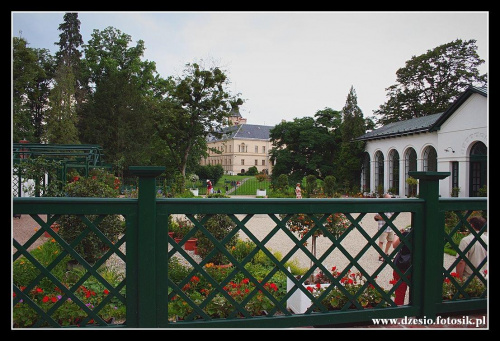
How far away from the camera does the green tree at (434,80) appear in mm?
38562

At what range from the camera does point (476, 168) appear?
2103 centimetres

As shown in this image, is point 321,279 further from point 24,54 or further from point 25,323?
point 24,54

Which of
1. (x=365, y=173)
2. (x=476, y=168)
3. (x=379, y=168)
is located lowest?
(x=365, y=173)

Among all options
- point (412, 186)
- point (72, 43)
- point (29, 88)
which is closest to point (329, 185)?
point (412, 186)

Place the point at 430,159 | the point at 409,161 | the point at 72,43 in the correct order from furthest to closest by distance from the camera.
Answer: the point at 72,43 → the point at 409,161 → the point at 430,159

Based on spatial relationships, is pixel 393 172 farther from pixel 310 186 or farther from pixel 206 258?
pixel 206 258

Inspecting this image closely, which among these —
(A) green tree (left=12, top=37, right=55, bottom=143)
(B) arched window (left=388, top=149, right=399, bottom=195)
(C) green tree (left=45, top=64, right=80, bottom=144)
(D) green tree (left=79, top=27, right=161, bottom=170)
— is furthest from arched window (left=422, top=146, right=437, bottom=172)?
(A) green tree (left=12, top=37, right=55, bottom=143)

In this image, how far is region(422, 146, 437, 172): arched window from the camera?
24.6 m

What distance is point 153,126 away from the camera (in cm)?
3488

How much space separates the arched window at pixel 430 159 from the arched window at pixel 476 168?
12.2 ft

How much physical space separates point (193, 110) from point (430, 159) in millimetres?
19265

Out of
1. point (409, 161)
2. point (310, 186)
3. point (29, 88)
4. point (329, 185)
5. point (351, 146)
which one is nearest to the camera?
point (329, 185)

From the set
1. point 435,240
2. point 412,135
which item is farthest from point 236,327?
point 412,135
